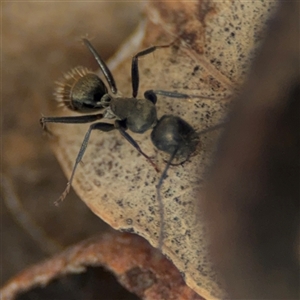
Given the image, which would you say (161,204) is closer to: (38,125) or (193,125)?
(193,125)

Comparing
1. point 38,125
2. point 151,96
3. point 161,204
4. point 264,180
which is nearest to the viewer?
point 264,180

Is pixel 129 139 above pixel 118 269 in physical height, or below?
above

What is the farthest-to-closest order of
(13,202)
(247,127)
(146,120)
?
(13,202)
(146,120)
(247,127)

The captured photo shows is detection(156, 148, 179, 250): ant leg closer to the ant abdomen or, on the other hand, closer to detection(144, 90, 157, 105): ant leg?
the ant abdomen

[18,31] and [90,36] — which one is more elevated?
[18,31]

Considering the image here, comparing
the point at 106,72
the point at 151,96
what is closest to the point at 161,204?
the point at 151,96

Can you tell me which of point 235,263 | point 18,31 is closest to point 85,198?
point 235,263

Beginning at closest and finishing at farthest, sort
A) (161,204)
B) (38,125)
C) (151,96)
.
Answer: (161,204) < (151,96) < (38,125)

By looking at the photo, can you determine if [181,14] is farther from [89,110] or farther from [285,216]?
[285,216]
